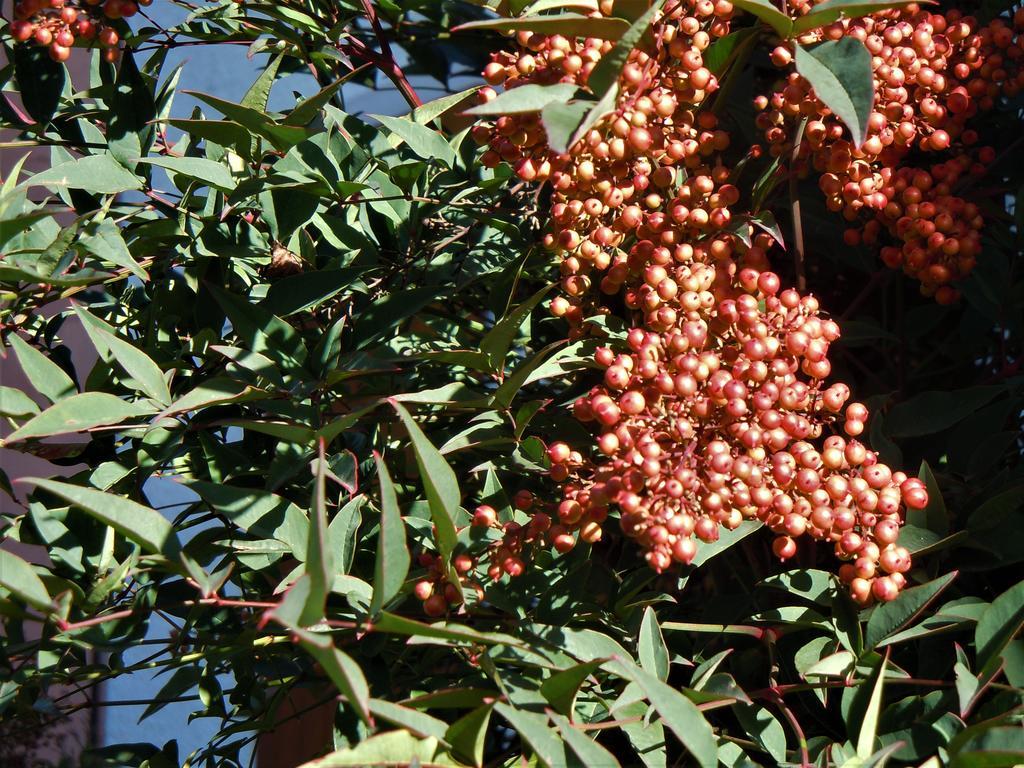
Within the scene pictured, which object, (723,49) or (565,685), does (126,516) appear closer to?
(565,685)

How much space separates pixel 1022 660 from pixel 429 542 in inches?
11.2

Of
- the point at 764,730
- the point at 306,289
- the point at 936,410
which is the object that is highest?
the point at 306,289

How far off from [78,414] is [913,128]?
17.2 inches

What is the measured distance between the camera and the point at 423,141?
57cm

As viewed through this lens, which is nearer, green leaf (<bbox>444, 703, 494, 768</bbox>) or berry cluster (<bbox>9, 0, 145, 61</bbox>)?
green leaf (<bbox>444, 703, 494, 768</bbox>)

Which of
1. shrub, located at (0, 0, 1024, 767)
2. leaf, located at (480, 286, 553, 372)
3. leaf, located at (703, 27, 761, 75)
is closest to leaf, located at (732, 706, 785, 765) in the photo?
shrub, located at (0, 0, 1024, 767)

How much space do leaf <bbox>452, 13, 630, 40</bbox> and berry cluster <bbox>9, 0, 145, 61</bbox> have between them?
251 mm

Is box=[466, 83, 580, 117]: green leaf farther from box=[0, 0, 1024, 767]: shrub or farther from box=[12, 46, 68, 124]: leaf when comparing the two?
box=[12, 46, 68, 124]: leaf

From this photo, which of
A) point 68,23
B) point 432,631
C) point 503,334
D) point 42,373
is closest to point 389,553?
point 432,631

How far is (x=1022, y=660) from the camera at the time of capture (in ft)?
1.53

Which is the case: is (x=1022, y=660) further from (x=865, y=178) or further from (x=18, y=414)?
(x=18, y=414)

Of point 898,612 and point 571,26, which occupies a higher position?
point 571,26

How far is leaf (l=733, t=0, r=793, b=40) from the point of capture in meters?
0.43

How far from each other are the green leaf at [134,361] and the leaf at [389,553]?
163 millimetres
